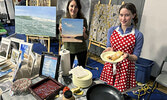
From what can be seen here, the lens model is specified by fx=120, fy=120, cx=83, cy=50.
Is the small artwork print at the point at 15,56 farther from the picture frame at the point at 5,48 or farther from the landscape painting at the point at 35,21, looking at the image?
the landscape painting at the point at 35,21

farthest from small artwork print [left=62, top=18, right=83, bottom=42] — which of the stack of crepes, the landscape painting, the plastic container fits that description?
the plastic container

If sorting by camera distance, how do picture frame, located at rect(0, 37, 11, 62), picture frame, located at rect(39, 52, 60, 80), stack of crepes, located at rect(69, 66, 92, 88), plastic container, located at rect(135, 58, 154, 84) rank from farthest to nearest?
1. plastic container, located at rect(135, 58, 154, 84)
2. picture frame, located at rect(0, 37, 11, 62)
3. picture frame, located at rect(39, 52, 60, 80)
4. stack of crepes, located at rect(69, 66, 92, 88)

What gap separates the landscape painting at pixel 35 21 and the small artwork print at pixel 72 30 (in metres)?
1.21

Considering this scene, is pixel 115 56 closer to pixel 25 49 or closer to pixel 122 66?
pixel 122 66

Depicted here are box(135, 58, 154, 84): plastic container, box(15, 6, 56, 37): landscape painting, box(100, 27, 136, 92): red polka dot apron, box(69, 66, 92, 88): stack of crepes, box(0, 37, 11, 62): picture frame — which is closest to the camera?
box(69, 66, 92, 88): stack of crepes

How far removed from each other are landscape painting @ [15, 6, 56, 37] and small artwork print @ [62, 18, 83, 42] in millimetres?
1207

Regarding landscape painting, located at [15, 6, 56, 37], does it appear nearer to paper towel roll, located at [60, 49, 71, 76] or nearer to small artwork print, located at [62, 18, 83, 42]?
small artwork print, located at [62, 18, 83, 42]

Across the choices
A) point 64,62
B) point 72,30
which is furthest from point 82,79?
point 72,30

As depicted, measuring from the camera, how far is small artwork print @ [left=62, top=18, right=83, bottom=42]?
1.76 m

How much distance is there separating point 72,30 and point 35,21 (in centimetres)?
161

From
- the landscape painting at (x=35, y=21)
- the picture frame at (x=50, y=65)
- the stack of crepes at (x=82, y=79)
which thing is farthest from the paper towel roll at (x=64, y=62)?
the landscape painting at (x=35, y=21)

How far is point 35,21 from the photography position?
3.00m

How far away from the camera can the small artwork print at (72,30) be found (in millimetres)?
1764

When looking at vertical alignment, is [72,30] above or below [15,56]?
above
